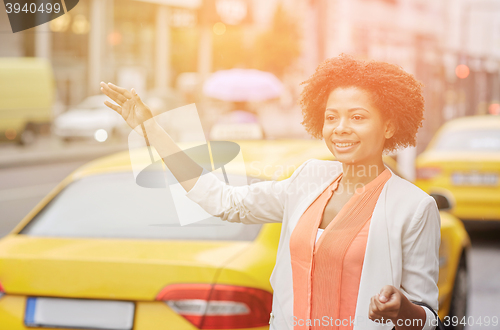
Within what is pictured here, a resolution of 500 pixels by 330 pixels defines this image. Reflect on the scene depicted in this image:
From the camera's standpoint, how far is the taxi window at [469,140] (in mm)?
7257

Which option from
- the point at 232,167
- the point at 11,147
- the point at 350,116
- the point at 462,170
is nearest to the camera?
the point at 350,116

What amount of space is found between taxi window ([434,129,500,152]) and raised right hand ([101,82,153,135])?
584 centimetres

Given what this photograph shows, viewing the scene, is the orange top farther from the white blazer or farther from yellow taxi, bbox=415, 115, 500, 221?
yellow taxi, bbox=415, 115, 500, 221

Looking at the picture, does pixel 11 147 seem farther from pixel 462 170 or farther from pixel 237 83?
pixel 462 170

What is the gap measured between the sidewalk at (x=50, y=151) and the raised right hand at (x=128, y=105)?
47.7 feet

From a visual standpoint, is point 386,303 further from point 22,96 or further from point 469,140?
point 22,96

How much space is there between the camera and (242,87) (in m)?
7.37

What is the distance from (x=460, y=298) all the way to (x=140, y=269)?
8.37ft

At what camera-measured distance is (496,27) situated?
8844 mm

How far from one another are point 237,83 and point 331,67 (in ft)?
18.7

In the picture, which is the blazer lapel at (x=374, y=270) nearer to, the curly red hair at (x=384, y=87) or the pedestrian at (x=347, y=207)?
the pedestrian at (x=347, y=207)

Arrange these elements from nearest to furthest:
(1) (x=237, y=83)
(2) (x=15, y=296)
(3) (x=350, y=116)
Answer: (3) (x=350, y=116) < (2) (x=15, y=296) < (1) (x=237, y=83)

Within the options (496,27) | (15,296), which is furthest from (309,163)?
(496,27)

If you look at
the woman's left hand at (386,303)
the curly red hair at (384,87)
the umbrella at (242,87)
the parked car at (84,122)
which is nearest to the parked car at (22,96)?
the parked car at (84,122)
